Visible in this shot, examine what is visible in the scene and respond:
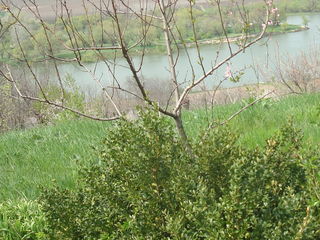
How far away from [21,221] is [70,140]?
229cm

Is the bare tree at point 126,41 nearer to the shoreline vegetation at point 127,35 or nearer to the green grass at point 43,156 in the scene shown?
the shoreline vegetation at point 127,35

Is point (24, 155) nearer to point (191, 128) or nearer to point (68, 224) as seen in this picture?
point (191, 128)

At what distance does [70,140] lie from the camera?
574cm

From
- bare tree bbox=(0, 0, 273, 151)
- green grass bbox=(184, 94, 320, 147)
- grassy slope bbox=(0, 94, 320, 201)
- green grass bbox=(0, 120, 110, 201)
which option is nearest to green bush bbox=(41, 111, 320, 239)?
bare tree bbox=(0, 0, 273, 151)

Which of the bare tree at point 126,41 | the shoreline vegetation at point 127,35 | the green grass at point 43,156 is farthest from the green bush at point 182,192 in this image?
the green grass at point 43,156

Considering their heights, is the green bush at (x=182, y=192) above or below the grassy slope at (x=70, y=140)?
above

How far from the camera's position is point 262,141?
4.48m

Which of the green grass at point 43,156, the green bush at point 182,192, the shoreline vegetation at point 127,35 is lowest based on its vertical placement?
the green grass at point 43,156

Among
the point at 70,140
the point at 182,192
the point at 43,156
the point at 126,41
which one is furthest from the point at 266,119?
the point at 182,192

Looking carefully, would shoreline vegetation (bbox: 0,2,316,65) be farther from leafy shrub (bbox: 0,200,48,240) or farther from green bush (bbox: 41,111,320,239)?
leafy shrub (bbox: 0,200,48,240)

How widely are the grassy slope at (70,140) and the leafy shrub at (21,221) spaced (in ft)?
1.31

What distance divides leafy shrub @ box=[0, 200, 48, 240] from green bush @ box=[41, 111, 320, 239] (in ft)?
2.71

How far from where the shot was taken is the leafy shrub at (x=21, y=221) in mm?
3307

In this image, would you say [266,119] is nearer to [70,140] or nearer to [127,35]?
[127,35]
